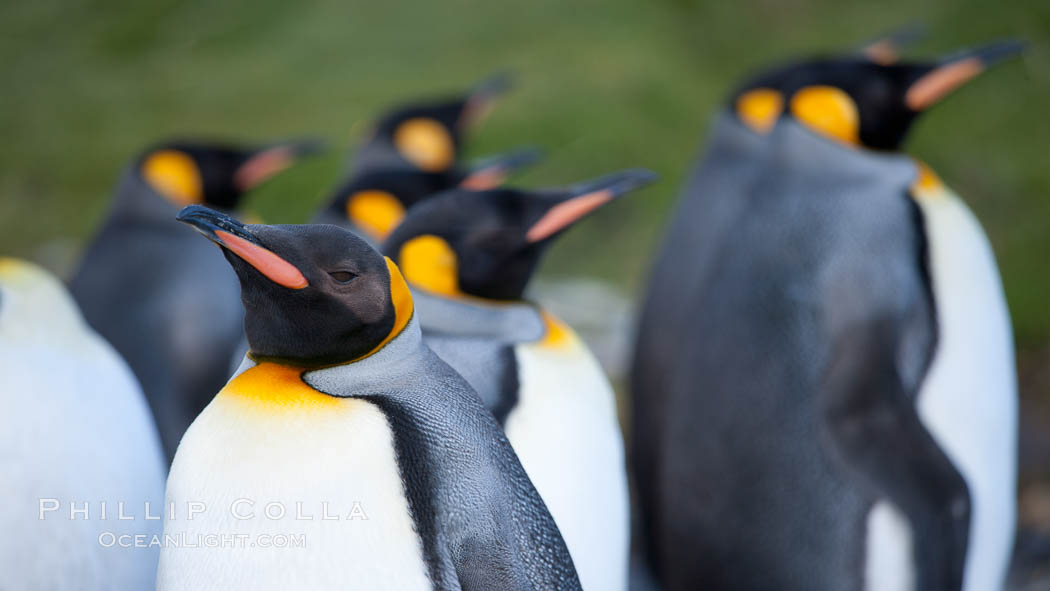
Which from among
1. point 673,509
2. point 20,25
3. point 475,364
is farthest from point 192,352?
point 20,25

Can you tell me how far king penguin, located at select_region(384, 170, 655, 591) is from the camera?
1.69 meters

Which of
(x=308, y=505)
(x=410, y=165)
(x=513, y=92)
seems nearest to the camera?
(x=308, y=505)

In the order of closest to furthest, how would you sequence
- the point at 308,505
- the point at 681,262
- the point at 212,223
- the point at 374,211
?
the point at 212,223 < the point at 308,505 < the point at 681,262 < the point at 374,211

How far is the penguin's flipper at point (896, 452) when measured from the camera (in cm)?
221

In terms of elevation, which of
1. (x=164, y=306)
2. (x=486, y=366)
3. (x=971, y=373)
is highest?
(x=486, y=366)

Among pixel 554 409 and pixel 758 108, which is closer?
pixel 554 409

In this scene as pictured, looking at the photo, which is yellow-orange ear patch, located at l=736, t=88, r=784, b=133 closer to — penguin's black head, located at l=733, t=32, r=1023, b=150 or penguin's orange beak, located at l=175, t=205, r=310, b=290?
penguin's black head, located at l=733, t=32, r=1023, b=150

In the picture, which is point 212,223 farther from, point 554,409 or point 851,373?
point 851,373

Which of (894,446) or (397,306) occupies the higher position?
(397,306)

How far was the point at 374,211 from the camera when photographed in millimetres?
2803

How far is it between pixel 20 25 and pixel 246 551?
8534mm

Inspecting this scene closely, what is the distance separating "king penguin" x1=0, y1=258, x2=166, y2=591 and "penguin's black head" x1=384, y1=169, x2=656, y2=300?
1.88 ft

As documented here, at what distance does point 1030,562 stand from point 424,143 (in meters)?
2.47

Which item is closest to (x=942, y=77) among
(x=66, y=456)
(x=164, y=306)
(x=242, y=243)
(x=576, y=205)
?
(x=576, y=205)
